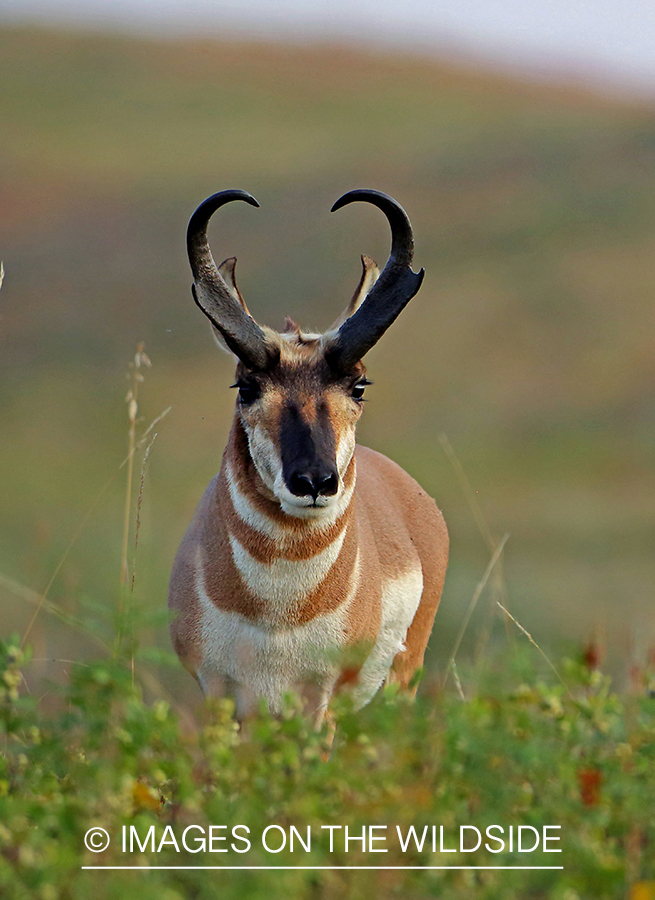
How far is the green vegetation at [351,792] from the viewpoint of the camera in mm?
4133

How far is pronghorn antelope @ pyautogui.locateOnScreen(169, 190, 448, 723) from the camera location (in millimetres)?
7160

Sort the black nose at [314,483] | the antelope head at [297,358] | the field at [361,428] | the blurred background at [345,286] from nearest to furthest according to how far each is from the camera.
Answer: the field at [361,428]
the black nose at [314,483]
the antelope head at [297,358]
the blurred background at [345,286]

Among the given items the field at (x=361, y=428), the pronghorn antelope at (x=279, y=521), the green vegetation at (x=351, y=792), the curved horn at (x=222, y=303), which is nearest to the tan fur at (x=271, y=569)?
the pronghorn antelope at (x=279, y=521)

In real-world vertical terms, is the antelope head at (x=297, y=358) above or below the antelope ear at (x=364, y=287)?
below

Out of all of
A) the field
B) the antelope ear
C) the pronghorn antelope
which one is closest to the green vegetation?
the field

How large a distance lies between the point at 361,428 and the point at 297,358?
4341 centimetres

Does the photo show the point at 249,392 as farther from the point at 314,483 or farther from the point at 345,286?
the point at 345,286

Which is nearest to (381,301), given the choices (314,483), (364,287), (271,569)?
(364,287)

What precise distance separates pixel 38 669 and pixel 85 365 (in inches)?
1523

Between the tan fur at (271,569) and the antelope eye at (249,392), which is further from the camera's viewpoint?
the antelope eye at (249,392)

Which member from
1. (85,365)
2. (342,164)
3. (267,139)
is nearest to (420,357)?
(85,365)

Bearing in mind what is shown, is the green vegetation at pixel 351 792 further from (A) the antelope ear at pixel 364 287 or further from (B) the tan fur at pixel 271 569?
(A) the antelope ear at pixel 364 287

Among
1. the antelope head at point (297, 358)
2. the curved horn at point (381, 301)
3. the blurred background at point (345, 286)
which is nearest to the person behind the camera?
the antelope head at point (297, 358)

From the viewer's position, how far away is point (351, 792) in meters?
4.62
